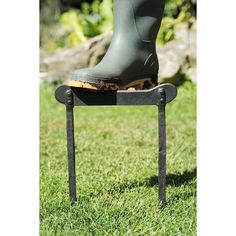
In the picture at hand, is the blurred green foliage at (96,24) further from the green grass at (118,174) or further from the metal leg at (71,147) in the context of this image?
the metal leg at (71,147)

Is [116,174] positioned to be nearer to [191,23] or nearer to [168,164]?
[168,164]

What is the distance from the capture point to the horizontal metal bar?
2.26m

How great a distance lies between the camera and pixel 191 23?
7586mm

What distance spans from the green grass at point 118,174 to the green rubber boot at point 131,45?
48 cm

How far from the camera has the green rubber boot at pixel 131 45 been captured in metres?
2.29

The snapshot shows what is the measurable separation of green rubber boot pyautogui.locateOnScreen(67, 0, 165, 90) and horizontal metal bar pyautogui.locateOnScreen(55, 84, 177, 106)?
4 centimetres

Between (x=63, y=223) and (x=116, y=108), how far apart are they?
10.8 feet

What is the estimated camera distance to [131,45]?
91.7 inches

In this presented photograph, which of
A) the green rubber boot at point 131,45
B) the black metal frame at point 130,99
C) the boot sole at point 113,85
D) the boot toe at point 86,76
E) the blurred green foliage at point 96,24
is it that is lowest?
the black metal frame at point 130,99

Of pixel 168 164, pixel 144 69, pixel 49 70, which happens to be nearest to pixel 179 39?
pixel 49 70

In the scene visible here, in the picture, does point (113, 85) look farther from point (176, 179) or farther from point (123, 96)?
point (176, 179)

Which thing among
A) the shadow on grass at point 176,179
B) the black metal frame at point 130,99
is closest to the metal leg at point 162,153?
the black metal frame at point 130,99

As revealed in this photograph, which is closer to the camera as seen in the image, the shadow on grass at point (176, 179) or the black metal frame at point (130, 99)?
the black metal frame at point (130, 99)

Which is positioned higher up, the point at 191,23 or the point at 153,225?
the point at 191,23
